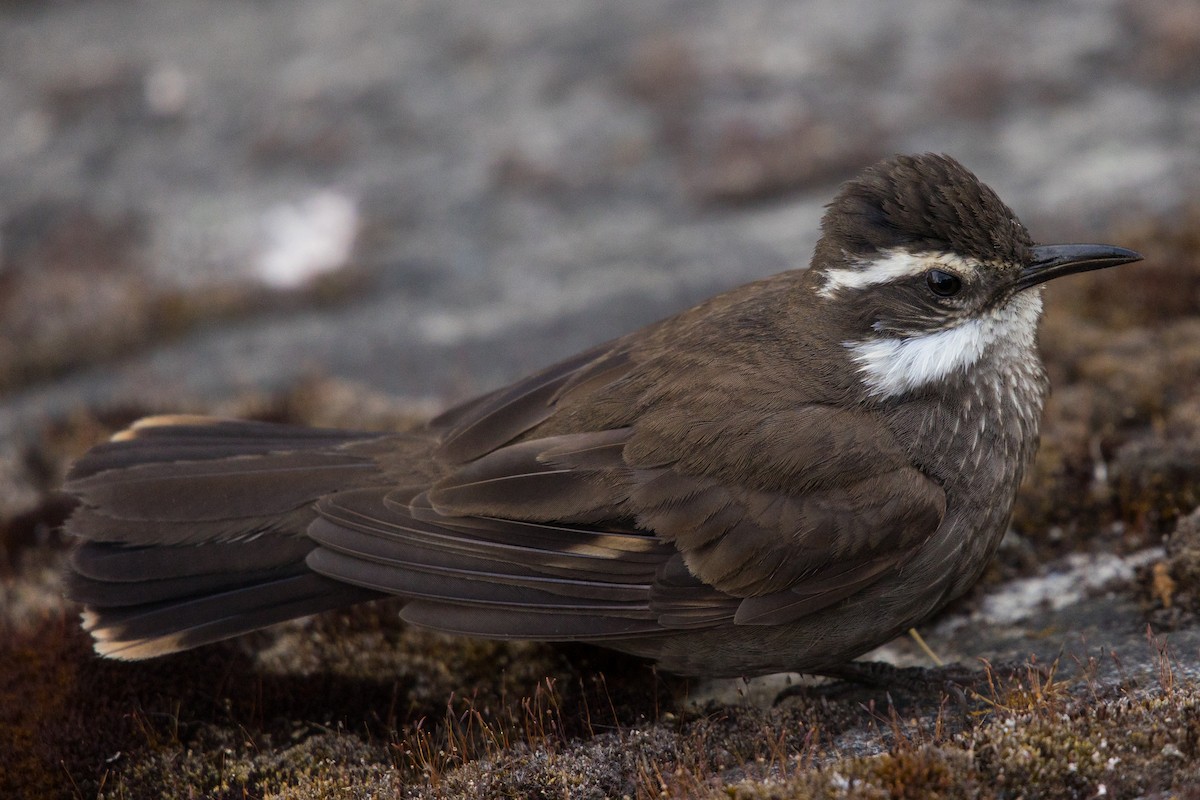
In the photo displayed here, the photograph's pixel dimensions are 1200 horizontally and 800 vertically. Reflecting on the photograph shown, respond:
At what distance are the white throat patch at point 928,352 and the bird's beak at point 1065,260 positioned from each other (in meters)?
0.14

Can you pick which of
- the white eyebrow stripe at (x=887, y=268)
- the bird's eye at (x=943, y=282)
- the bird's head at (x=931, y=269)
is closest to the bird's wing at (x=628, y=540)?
the bird's head at (x=931, y=269)

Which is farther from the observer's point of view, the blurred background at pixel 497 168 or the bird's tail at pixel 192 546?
the blurred background at pixel 497 168

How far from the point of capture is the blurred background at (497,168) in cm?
988

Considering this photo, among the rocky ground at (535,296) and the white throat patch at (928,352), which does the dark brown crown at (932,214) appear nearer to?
the white throat patch at (928,352)

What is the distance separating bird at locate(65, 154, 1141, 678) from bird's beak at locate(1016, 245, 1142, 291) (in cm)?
1

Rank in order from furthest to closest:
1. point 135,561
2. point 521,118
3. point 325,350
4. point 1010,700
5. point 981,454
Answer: point 521,118 → point 325,350 → point 135,561 → point 981,454 → point 1010,700

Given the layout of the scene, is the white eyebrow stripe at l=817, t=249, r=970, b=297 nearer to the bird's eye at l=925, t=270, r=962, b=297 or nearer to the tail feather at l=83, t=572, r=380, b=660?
the bird's eye at l=925, t=270, r=962, b=297

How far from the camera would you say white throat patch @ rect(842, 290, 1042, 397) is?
17.6 feet

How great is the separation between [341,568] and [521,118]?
715 cm

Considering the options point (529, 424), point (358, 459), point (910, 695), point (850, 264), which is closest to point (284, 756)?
point (358, 459)

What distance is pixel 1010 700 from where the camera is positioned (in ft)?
16.2

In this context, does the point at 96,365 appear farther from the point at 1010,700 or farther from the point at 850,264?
the point at 1010,700

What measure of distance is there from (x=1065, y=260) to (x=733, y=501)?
1.89 meters

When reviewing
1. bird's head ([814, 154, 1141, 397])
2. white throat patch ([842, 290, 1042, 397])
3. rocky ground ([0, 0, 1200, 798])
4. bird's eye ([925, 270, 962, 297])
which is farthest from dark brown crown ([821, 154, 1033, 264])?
rocky ground ([0, 0, 1200, 798])
